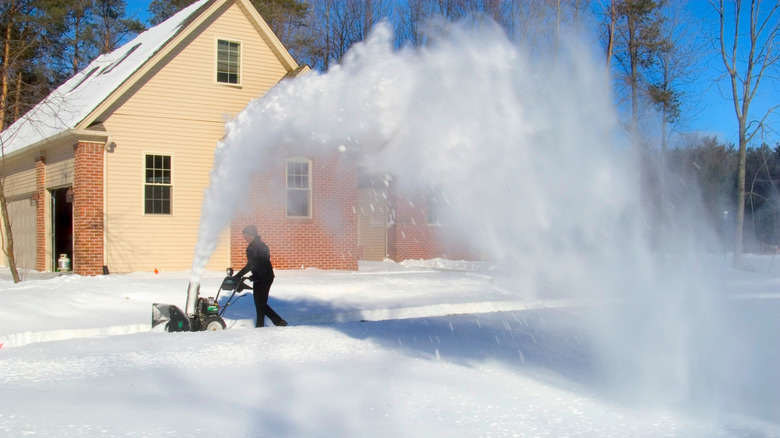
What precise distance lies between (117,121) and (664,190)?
2777 cm

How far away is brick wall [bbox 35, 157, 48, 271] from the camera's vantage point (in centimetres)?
2120

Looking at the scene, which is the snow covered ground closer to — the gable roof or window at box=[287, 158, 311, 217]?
the gable roof

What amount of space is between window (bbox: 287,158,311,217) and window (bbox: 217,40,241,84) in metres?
2.96

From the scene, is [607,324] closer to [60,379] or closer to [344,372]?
[344,372]

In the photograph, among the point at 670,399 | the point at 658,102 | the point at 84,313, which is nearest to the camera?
the point at 670,399

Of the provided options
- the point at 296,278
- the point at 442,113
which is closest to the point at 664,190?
the point at 296,278

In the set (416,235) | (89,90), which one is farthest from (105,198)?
(416,235)

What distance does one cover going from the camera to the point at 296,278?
17.5 metres

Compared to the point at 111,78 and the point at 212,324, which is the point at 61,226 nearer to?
the point at 111,78

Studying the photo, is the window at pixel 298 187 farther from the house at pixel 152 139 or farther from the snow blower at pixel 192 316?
the snow blower at pixel 192 316

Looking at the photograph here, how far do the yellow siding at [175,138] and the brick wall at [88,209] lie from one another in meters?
0.25

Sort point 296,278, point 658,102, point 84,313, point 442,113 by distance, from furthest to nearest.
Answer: point 658,102
point 296,278
point 84,313
point 442,113

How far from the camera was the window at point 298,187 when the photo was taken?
20.4m

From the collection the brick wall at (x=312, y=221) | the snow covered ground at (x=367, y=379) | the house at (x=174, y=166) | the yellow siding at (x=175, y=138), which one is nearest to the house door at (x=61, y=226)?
the house at (x=174, y=166)
